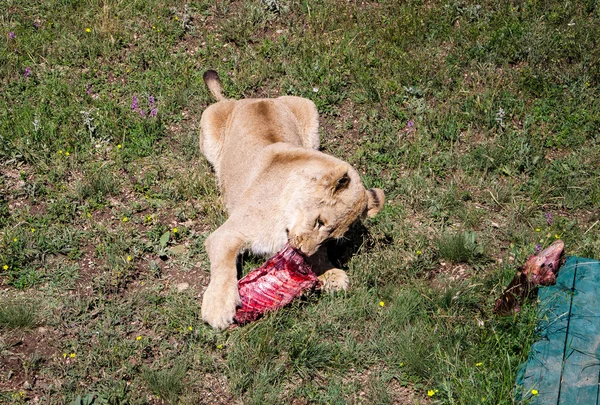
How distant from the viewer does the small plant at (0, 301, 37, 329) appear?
18.2 feet

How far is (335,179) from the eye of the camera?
227 inches

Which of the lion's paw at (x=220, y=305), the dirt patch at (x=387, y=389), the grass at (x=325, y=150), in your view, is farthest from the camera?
the lion's paw at (x=220, y=305)

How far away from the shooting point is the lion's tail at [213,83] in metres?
8.61

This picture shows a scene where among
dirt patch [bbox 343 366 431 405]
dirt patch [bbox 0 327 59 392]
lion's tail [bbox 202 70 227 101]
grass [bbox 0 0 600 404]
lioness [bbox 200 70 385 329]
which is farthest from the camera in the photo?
lion's tail [bbox 202 70 227 101]

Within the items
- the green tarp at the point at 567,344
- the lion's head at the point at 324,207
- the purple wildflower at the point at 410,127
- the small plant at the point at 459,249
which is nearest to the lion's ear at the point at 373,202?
the lion's head at the point at 324,207

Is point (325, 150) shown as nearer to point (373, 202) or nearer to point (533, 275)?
point (373, 202)

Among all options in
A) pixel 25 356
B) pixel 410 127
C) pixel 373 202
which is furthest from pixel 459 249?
pixel 25 356

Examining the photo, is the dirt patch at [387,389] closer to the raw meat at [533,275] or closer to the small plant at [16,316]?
the raw meat at [533,275]

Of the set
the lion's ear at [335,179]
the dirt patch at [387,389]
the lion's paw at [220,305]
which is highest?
the lion's ear at [335,179]

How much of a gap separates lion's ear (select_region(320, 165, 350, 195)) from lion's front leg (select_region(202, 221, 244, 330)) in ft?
3.37

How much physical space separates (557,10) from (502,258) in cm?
497

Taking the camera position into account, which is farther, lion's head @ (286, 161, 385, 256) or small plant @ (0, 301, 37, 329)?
lion's head @ (286, 161, 385, 256)

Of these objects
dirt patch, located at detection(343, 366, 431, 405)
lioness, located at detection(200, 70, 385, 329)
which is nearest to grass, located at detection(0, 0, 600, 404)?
dirt patch, located at detection(343, 366, 431, 405)

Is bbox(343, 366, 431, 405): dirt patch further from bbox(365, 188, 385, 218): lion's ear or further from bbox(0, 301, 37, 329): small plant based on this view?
bbox(0, 301, 37, 329): small plant
